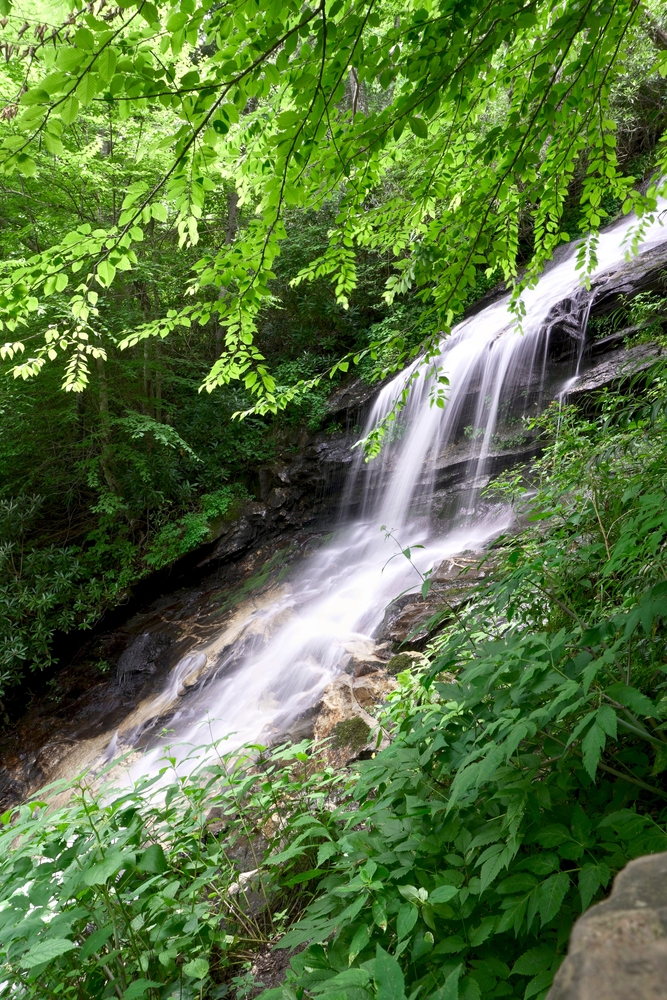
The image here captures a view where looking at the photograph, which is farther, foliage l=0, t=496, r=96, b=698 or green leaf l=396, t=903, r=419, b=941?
foliage l=0, t=496, r=96, b=698

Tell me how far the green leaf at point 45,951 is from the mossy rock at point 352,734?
6.77ft

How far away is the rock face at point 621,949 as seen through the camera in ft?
1.18

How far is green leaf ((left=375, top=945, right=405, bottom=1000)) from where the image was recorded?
812 mm

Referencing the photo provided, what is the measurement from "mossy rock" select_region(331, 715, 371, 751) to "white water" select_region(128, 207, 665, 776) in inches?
65.0

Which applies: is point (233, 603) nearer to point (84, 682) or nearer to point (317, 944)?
point (84, 682)

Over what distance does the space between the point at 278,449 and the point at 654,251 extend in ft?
22.6

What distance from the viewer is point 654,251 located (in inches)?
267

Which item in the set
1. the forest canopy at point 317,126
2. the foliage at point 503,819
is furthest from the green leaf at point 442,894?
the forest canopy at point 317,126

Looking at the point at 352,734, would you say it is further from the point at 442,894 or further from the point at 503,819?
the point at 442,894

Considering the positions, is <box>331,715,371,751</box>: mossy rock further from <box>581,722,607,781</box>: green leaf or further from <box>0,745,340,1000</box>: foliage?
<box>581,722,607,781</box>: green leaf

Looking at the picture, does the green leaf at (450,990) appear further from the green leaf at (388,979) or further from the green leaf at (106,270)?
the green leaf at (106,270)

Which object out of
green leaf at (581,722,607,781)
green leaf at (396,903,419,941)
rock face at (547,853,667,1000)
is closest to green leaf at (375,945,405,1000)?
green leaf at (396,903,419,941)

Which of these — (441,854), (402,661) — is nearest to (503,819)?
(441,854)

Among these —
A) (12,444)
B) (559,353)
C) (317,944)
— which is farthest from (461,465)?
(12,444)
